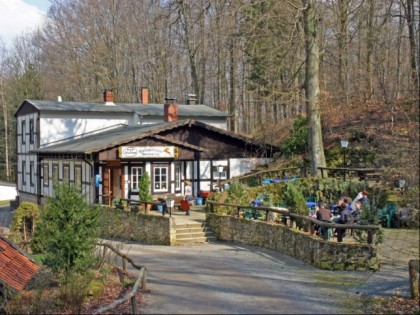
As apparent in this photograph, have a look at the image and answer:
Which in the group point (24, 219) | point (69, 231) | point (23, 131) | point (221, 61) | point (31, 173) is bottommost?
point (24, 219)

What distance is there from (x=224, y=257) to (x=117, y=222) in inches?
305

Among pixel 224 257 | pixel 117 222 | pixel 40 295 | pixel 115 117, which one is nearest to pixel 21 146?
pixel 115 117

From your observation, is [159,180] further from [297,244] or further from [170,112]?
[297,244]

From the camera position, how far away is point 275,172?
94.9ft

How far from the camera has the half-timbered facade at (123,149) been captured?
2681 centimetres

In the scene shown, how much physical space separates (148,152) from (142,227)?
4916 millimetres

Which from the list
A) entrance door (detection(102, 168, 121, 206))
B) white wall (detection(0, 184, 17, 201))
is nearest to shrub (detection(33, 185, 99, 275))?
entrance door (detection(102, 168, 121, 206))

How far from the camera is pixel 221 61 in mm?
46688

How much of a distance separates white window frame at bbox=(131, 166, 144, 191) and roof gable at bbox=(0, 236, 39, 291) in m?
12.1

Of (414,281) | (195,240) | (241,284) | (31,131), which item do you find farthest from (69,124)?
(414,281)

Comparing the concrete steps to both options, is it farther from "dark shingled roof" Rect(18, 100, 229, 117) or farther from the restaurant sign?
"dark shingled roof" Rect(18, 100, 229, 117)

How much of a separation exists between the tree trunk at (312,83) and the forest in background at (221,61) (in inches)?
16.6

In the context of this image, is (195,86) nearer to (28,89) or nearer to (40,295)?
(28,89)

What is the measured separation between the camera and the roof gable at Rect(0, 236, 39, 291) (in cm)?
1332
